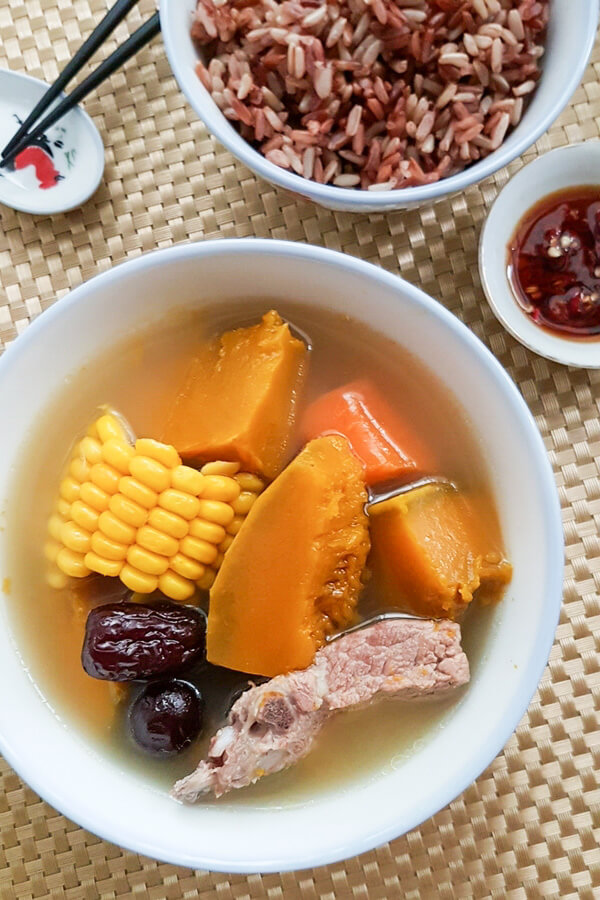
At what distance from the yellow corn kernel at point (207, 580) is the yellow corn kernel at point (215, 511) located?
8cm

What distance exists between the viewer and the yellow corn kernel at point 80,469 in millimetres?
1219

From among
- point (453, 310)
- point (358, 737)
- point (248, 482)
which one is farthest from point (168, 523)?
point (453, 310)

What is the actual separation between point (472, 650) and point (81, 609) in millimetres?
600

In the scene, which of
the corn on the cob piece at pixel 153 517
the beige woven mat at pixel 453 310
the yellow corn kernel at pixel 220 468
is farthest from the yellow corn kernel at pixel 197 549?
the beige woven mat at pixel 453 310

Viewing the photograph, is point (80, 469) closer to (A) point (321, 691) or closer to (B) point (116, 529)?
(B) point (116, 529)

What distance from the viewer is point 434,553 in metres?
1.16

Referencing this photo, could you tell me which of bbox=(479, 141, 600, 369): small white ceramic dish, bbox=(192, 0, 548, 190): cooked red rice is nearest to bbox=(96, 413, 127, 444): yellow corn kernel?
bbox=(192, 0, 548, 190): cooked red rice

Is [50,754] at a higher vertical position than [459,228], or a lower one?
lower

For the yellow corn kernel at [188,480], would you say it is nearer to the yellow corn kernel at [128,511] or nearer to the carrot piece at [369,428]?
the yellow corn kernel at [128,511]

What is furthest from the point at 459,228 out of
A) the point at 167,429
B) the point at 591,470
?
the point at 167,429

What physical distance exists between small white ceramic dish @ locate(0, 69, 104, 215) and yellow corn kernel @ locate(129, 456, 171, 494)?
470 mm

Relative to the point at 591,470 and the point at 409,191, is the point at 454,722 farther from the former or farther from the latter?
the point at 409,191

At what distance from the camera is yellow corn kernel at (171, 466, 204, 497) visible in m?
1.16

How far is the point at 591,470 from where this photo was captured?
133cm
